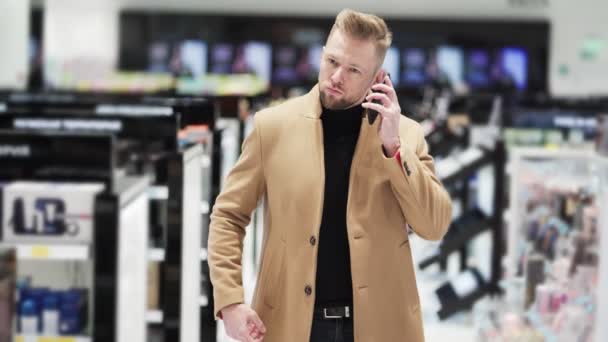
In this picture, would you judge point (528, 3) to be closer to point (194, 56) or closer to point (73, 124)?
point (194, 56)

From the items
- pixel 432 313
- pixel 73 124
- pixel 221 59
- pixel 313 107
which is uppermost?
pixel 313 107

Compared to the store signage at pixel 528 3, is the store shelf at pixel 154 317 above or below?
below

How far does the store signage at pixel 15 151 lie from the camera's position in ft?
10.9

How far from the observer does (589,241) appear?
4.70 m

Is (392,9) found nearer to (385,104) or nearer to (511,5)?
(511,5)

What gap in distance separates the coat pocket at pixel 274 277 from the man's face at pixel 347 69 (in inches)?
14.5

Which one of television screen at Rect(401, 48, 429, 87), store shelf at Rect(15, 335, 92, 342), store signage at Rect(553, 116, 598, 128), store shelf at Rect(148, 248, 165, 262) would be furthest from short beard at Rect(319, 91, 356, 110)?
television screen at Rect(401, 48, 429, 87)

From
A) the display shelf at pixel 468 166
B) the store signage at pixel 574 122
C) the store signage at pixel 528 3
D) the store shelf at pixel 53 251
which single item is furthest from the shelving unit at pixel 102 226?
the store signage at pixel 528 3

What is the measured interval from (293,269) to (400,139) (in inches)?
15.2

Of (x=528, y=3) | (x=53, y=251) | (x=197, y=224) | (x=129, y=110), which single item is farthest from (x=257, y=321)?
(x=528, y=3)

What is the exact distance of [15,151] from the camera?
3338 mm

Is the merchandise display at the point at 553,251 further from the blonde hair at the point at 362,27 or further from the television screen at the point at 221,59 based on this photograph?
the television screen at the point at 221,59

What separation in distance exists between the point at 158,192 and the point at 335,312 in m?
1.56

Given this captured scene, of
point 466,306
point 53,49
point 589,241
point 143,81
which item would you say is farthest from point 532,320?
point 53,49
